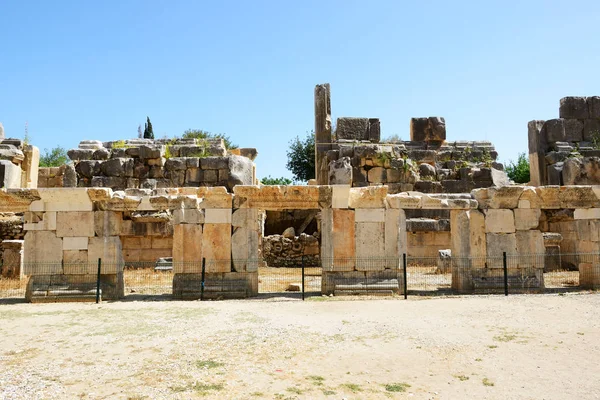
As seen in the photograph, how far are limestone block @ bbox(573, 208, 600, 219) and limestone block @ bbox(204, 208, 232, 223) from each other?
8.24 meters

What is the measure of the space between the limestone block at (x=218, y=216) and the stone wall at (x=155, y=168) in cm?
565

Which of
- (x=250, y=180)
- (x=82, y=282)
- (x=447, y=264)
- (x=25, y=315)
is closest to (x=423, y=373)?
(x=25, y=315)

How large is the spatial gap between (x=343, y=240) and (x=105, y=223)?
5.30 metres

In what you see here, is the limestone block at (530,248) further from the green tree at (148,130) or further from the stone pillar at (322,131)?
the green tree at (148,130)

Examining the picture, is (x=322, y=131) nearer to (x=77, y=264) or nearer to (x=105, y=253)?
(x=105, y=253)

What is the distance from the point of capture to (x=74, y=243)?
1123 cm

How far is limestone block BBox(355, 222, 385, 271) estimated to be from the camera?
11273 mm

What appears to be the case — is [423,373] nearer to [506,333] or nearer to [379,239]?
[506,333]

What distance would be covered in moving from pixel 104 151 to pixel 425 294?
39.5ft

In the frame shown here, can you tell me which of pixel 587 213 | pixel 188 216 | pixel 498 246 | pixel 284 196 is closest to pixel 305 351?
pixel 284 196

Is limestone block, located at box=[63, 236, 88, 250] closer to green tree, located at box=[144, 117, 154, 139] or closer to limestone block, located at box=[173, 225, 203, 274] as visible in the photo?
limestone block, located at box=[173, 225, 203, 274]

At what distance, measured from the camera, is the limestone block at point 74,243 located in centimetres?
1123

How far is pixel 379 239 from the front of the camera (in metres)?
11.3

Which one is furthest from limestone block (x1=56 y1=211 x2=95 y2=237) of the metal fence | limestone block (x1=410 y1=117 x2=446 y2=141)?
limestone block (x1=410 y1=117 x2=446 y2=141)
